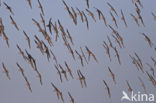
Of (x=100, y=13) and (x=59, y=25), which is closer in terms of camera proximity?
(x=59, y=25)

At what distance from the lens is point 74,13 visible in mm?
22953

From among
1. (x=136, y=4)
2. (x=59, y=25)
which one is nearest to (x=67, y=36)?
Result: (x=59, y=25)

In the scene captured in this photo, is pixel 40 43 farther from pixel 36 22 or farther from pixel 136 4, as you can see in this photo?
pixel 136 4

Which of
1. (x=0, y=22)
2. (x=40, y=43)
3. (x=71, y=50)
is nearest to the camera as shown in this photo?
(x=0, y=22)

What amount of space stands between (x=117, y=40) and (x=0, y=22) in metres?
9.54

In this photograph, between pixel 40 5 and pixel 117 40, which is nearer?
pixel 40 5

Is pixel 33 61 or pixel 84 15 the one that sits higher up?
pixel 84 15

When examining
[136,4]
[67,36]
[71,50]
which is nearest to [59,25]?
[67,36]

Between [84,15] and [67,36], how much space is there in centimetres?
205

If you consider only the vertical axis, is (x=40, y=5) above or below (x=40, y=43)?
above

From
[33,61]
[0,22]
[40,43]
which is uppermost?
[0,22]

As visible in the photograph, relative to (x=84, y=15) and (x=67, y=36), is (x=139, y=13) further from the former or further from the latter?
(x=67, y=36)

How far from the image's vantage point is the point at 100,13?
2498cm

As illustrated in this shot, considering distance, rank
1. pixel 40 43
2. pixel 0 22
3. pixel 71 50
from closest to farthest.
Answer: pixel 0 22, pixel 40 43, pixel 71 50
